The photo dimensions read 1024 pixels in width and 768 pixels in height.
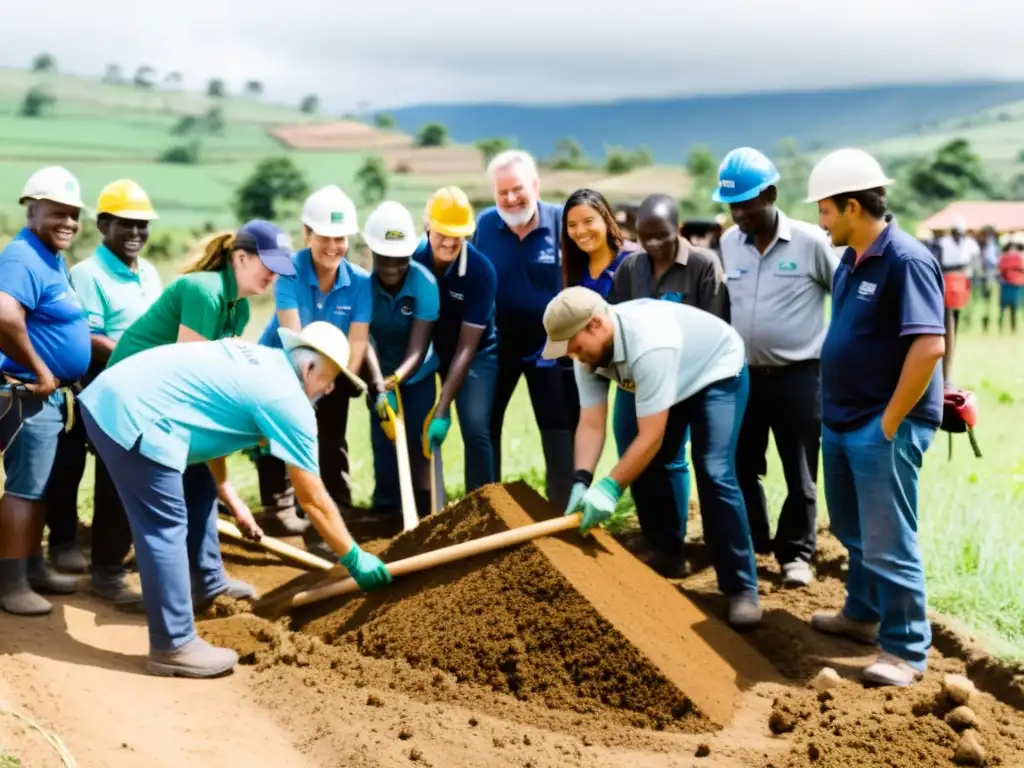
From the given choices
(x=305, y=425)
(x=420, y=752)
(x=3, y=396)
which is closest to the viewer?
(x=420, y=752)

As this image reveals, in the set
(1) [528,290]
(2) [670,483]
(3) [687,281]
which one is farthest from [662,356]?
(1) [528,290]

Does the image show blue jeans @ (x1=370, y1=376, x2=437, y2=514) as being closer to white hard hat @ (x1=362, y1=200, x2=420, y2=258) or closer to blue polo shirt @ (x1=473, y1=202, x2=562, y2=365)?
blue polo shirt @ (x1=473, y1=202, x2=562, y2=365)

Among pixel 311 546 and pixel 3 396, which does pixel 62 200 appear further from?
pixel 311 546

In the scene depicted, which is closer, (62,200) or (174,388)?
(174,388)

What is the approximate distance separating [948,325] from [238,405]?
3.08 metres

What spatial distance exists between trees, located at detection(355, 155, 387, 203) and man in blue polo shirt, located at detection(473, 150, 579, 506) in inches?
1184

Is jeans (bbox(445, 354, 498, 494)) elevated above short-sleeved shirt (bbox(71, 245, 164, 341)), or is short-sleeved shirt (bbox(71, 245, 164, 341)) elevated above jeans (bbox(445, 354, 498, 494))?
short-sleeved shirt (bbox(71, 245, 164, 341))

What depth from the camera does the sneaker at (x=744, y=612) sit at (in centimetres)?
498

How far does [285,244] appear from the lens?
15.9ft

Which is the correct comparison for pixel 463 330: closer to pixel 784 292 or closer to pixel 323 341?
pixel 784 292

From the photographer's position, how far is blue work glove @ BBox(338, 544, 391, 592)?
455 centimetres

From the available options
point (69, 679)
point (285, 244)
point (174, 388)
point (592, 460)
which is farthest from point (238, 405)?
point (592, 460)

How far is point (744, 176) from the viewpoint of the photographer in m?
5.07

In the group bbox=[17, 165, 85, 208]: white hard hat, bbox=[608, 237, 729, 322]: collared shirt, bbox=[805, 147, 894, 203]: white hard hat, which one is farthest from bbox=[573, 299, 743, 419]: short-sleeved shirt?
bbox=[17, 165, 85, 208]: white hard hat
